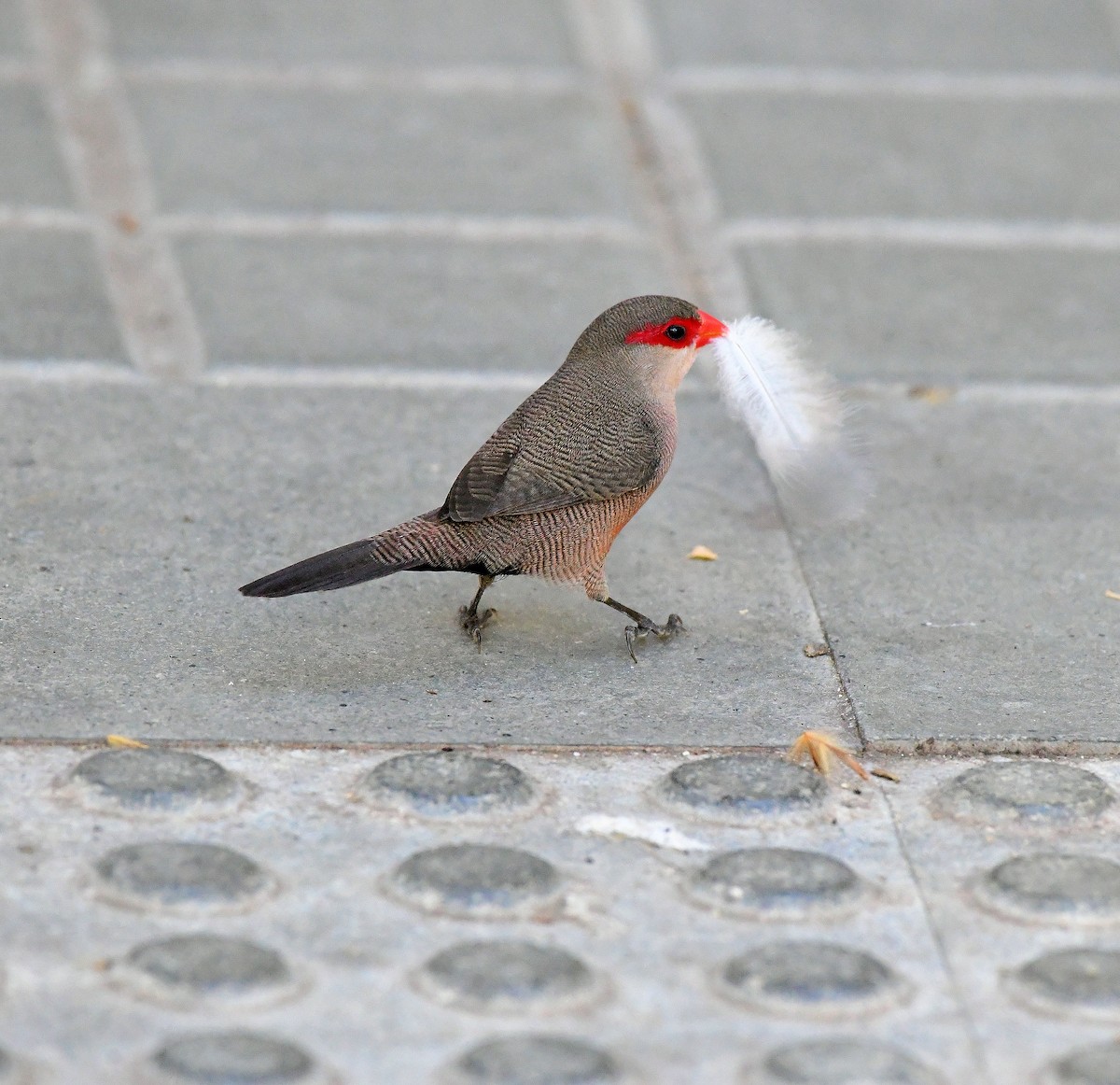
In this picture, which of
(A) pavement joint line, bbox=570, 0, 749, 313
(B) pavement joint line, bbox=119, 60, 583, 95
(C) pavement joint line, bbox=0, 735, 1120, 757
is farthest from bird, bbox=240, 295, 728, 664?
(B) pavement joint line, bbox=119, 60, 583, 95

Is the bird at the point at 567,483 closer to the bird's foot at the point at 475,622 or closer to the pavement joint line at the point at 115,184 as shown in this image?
the bird's foot at the point at 475,622

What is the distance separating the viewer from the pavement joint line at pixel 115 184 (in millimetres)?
Result: 5832

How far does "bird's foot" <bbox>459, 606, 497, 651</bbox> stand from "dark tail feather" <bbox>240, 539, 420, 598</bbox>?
33cm

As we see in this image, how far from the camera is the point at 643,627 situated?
4.41 m

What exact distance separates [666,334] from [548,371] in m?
1.26

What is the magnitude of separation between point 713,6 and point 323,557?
517 centimetres

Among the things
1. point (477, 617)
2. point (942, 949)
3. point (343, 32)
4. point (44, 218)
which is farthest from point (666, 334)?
point (343, 32)

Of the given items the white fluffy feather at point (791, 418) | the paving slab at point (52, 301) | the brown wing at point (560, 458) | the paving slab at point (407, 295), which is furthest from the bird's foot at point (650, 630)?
the paving slab at point (52, 301)

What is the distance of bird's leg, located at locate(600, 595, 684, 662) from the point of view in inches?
173

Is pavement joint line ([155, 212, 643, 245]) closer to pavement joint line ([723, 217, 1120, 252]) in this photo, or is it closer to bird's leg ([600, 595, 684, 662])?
pavement joint line ([723, 217, 1120, 252])

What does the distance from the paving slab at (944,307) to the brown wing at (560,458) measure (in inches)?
62.7

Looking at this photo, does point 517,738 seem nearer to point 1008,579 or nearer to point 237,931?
point 237,931

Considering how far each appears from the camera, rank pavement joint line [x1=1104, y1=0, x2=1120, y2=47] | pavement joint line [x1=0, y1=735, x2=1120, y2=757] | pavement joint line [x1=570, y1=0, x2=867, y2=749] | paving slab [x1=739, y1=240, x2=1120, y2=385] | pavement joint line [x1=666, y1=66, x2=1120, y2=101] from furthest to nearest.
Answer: pavement joint line [x1=1104, y1=0, x2=1120, y2=47]
pavement joint line [x1=666, y1=66, x2=1120, y2=101]
pavement joint line [x1=570, y1=0, x2=867, y2=749]
paving slab [x1=739, y1=240, x2=1120, y2=385]
pavement joint line [x1=0, y1=735, x2=1120, y2=757]

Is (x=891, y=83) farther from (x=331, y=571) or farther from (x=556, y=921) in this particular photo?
(x=556, y=921)
